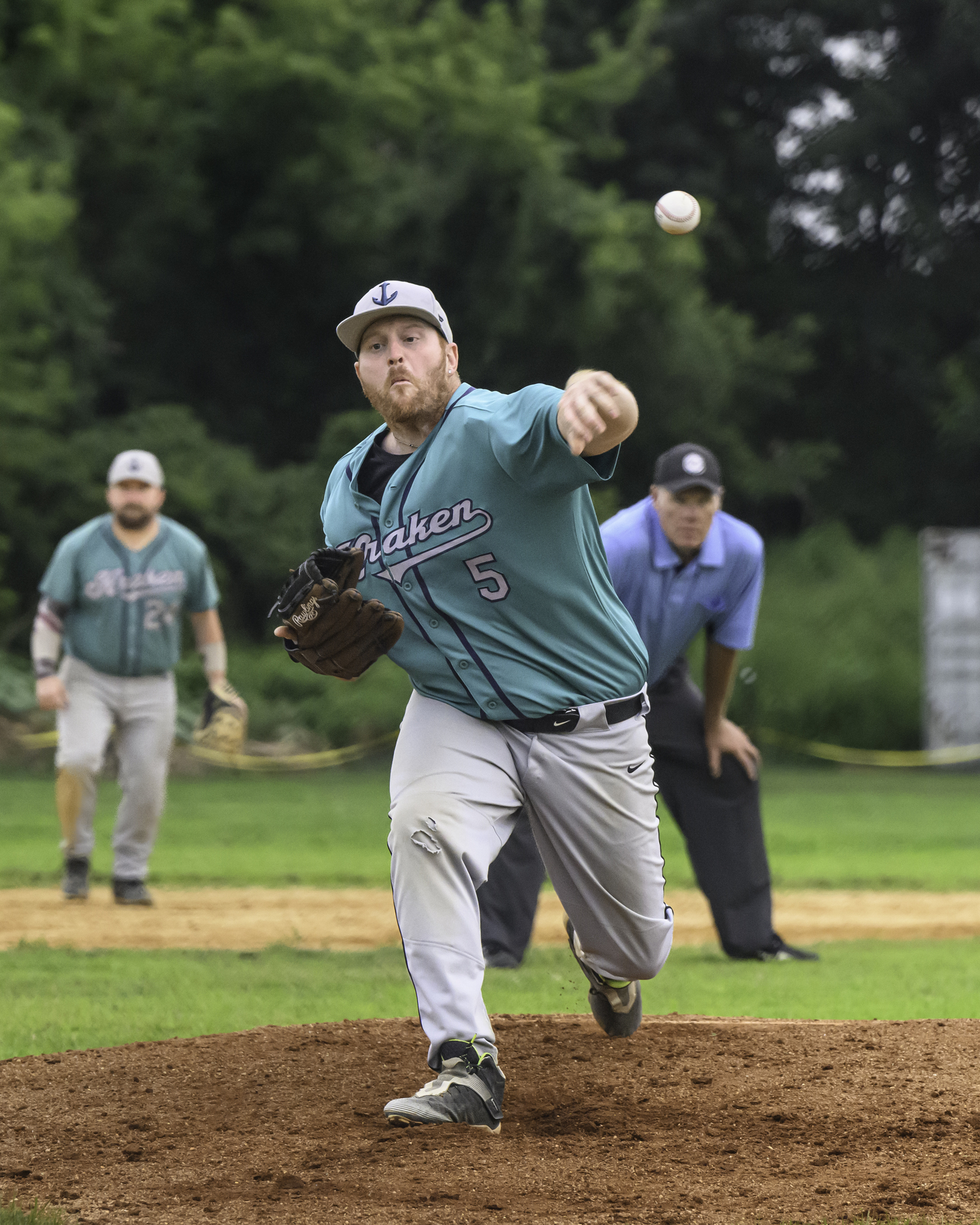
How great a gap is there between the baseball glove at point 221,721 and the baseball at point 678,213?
13.5 ft

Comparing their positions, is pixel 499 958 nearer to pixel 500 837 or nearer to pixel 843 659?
pixel 500 837

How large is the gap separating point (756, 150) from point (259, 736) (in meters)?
16.1

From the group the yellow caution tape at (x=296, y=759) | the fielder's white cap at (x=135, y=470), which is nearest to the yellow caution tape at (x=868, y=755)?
the yellow caution tape at (x=296, y=759)

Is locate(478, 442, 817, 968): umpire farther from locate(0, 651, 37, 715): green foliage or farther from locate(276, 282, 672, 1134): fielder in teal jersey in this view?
locate(0, 651, 37, 715): green foliage

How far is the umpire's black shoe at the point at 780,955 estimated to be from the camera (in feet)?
25.2

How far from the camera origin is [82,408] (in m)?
23.2

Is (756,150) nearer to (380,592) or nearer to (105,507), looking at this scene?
(105,507)

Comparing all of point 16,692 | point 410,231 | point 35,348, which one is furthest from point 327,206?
point 16,692

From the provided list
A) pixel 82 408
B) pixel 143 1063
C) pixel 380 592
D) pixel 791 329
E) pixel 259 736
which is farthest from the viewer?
pixel 791 329

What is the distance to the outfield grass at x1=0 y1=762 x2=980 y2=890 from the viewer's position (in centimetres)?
1137

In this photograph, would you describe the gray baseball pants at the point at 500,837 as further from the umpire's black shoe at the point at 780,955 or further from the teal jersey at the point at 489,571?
the umpire's black shoe at the point at 780,955

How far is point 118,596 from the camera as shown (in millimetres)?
9180

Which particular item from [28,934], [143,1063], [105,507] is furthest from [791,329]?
[143,1063]

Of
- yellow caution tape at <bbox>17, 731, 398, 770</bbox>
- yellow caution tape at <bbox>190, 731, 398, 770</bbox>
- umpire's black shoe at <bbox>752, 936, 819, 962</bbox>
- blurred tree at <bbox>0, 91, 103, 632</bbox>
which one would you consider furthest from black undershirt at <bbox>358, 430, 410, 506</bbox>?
blurred tree at <bbox>0, 91, 103, 632</bbox>
